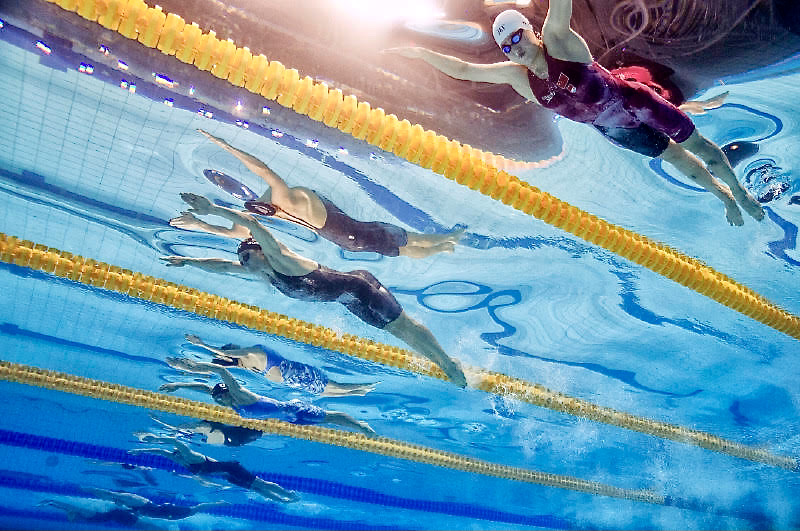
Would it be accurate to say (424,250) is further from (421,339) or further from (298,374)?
(298,374)

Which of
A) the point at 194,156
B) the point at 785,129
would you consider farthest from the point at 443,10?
the point at 785,129

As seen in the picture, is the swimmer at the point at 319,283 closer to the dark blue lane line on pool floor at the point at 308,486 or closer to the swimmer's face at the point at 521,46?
the swimmer's face at the point at 521,46

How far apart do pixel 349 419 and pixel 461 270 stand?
3.96 metres

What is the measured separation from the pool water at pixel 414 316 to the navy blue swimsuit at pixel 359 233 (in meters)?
0.11

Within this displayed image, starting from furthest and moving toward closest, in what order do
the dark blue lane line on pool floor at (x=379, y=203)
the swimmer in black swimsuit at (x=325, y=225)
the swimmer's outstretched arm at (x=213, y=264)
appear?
the swimmer's outstretched arm at (x=213, y=264) < the swimmer in black swimsuit at (x=325, y=225) < the dark blue lane line on pool floor at (x=379, y=203)

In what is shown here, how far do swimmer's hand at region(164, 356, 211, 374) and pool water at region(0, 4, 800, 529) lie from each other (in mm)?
190

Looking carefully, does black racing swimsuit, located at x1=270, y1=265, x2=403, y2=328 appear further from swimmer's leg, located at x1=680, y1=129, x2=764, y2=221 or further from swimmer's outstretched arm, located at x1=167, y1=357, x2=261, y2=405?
swimmer's outstretched arm, located at x1=167, y1=357, x2=261, y2=405

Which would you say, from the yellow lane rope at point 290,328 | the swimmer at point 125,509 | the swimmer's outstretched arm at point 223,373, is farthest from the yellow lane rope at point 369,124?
the swimmer at point 125,509

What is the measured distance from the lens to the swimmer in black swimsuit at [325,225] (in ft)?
13.8

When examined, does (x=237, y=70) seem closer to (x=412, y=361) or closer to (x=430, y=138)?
(x=430, y=138)

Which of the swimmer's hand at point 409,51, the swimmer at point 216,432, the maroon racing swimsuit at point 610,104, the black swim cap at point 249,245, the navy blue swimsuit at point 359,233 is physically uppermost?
the swimmer's hand at point 409,51

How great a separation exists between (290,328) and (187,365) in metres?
2.57

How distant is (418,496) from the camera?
11.5m

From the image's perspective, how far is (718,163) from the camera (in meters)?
3.71
